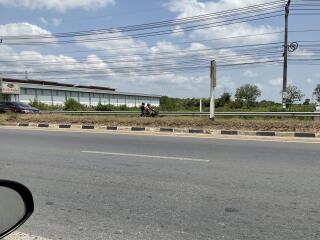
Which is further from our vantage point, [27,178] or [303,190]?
[27,178]

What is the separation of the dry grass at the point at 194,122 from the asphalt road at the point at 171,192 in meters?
6.44

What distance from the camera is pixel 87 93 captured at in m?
81.9

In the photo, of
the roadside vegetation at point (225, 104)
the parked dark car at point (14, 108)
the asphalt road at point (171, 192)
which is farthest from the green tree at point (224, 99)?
the asphalt road at point (171, 192)

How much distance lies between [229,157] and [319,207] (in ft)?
14.5

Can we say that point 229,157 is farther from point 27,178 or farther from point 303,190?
point 27,178

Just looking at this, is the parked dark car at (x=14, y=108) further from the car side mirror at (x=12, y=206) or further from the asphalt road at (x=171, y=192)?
the car side mirror at (x=12, y=206)

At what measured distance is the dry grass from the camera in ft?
57.5

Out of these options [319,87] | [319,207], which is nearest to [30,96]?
[319,87]

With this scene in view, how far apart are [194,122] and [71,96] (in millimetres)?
58876

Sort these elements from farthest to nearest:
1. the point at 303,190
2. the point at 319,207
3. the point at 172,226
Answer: the point at 303,190
the point at 319,207
the point at 172,226

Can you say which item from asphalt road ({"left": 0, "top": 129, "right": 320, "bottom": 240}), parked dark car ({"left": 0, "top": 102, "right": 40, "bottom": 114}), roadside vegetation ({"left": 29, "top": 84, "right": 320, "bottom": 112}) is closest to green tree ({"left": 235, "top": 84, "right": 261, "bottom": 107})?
roadside vegetation ({"left": 29, "top": 84, "right": 320, "bottom": 112})

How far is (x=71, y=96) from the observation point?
7600 cm

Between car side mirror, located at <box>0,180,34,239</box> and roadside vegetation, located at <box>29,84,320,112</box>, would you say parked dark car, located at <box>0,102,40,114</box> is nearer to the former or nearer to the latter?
roadside vegetation, located at <box>29,84,320,112</box>

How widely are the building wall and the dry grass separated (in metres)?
42.5
